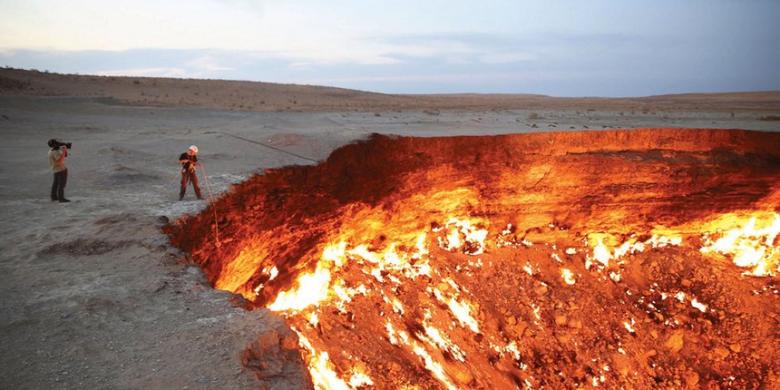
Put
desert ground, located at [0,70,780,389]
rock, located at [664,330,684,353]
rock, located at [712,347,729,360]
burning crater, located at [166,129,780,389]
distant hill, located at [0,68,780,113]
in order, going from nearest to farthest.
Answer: desert ground, located at [0,70,780,389] < burning crater, located at [166,129,780,389] < rock, located at [712,347,729,360] < rock, located at [664,330,684,353] < distant hill, located at [0,68,780,113]

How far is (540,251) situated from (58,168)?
865 centimetres

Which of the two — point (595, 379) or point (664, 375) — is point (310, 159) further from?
point (664, 375)

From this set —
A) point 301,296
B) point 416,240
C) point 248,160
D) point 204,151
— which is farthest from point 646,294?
point 204,151

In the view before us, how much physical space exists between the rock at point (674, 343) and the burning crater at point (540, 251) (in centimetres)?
2

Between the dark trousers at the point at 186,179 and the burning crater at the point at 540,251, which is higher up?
the dark trousers at the point at 186,179

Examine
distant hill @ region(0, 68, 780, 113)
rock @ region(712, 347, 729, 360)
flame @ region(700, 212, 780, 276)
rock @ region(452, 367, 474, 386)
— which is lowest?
rock @ region(712, 347, 729, 360)

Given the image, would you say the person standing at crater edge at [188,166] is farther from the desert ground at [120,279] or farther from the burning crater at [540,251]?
the burning crater at [540,251]

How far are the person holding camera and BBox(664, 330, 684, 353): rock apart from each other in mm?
9945

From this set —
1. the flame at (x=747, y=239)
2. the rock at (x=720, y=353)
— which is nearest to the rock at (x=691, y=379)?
the rock at (x=720, y=353)

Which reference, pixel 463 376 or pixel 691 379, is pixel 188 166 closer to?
pixel 463 376

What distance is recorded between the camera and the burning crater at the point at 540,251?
723 cm

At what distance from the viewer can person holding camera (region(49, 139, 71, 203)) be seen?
5.69 metres

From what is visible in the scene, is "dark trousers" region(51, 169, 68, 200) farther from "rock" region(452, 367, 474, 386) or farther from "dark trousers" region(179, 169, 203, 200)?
"rock" region(452, 367, 474, 386)

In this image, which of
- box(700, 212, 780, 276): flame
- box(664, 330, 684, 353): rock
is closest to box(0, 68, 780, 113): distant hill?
box(700, 212, 780, 276): flame
